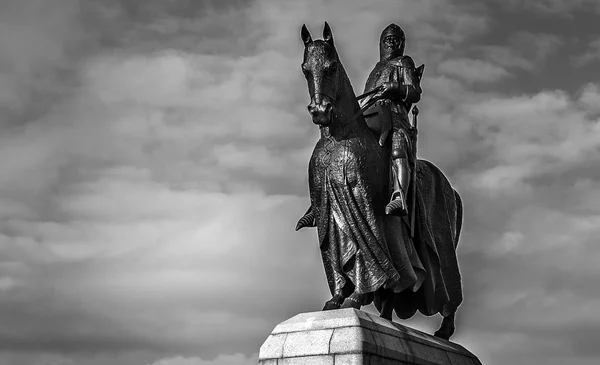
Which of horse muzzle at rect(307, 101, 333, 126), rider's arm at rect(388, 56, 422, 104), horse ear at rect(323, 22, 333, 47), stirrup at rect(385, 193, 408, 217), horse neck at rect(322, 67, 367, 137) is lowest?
stirrup at rect(385, 193, 408, 217)

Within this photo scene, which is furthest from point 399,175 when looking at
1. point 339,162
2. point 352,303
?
point 352,303

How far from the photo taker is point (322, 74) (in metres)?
13.4

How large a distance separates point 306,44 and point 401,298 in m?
4.62

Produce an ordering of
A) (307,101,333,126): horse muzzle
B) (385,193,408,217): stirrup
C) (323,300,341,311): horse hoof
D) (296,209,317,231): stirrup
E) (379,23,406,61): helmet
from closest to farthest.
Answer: (307,101,333,126): horse muzzle, (323,300,341,311): horse hoof, (385,193,408,217): stirrup, (296,209,317,231): stirrup, (379,23,406,61): helmet

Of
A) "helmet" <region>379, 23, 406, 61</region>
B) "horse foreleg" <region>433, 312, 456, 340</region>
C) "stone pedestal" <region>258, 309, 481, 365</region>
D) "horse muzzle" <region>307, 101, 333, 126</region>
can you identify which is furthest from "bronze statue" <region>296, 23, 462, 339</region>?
"horse foreleg" <region>433, 312, 456, 340</region>

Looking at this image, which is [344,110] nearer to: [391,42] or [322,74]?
[322,74]

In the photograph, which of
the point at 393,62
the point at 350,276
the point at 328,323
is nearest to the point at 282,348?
the point at 328,323

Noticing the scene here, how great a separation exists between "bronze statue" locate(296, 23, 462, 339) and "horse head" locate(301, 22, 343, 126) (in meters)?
0.01

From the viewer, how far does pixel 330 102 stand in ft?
44.1

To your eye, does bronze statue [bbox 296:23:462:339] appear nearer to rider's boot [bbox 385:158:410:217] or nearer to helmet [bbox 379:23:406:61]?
rider's boot [bbox 385:158:410:217]

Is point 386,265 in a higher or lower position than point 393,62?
lower

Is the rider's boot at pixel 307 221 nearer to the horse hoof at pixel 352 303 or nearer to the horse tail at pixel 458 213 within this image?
the horse hoof at pixel 352 303

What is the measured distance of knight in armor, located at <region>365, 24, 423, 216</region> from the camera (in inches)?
555

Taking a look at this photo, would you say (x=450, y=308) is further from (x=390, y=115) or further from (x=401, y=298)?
(x=390, y=115)
